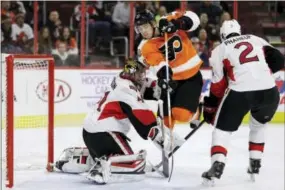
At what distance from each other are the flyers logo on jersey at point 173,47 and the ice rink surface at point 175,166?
0.74 meters

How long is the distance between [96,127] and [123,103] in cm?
23

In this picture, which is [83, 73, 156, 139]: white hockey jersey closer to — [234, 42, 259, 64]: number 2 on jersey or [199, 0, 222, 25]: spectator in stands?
[234, 42, 259, 64]: number 2 on jersey

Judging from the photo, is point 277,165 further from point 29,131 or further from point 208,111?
point 29,131

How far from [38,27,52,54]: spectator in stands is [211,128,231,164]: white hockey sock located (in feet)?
12.5

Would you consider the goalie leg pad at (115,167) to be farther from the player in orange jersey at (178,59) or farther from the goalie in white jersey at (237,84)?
the goalie in white jersey at (237,84)

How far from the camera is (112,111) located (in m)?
3.42

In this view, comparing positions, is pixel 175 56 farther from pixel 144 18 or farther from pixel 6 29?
pixel 6 29

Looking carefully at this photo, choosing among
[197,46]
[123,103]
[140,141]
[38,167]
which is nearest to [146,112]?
[123,103]

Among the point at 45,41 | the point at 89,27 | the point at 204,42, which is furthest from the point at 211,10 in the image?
the point at 45,41

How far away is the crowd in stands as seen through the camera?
22.0 feet

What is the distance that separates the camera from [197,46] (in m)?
7.26

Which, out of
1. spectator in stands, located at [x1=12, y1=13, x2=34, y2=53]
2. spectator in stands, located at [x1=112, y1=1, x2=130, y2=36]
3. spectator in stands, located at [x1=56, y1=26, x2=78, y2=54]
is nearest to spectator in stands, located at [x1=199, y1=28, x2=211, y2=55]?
spectator in stands, located at [x1=112, y1=1, x2=130, y2=36]

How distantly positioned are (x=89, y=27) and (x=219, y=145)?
403cm

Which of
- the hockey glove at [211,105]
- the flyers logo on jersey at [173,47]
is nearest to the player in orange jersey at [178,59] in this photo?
the flyers logo on jersey at [173,47]
